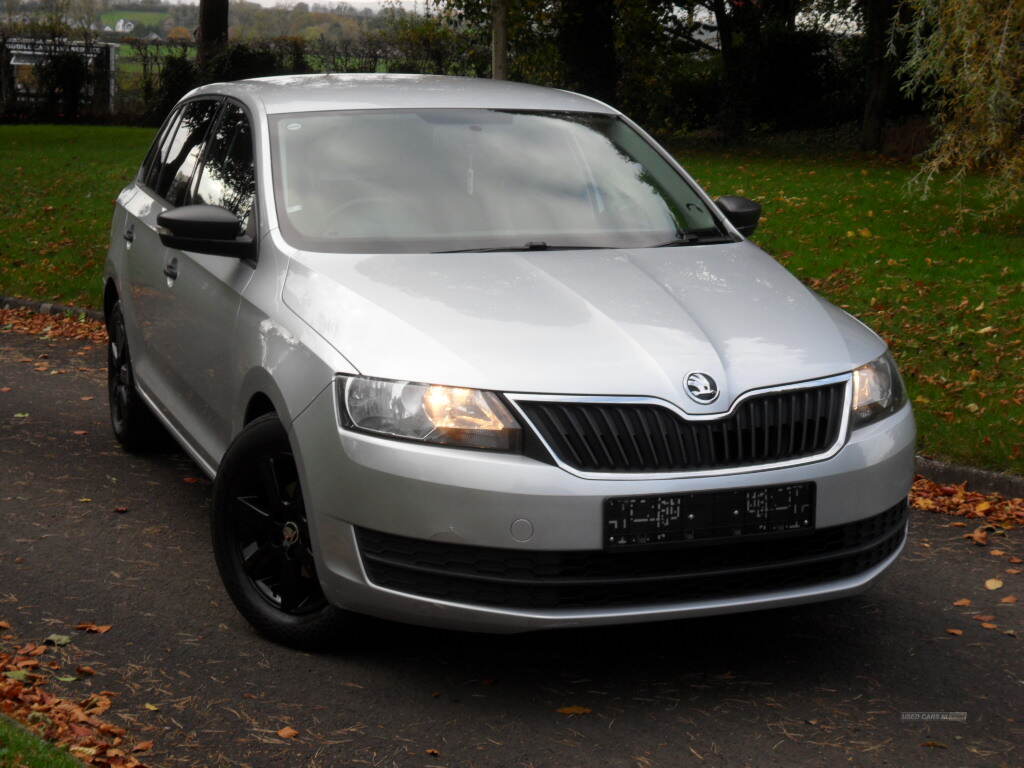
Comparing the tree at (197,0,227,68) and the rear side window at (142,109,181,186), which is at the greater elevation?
the tree at (197,0,227,68)

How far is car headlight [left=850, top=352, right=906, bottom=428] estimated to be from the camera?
445cm

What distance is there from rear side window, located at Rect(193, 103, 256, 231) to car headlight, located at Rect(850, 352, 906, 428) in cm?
234

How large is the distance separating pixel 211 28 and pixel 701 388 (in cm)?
3043

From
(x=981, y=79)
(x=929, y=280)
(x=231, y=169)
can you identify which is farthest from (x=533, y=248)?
(x=981, y=79)

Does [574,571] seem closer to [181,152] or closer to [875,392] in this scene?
[875,392]

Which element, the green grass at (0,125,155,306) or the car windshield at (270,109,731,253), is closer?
the car windshield at (270,109,731,253)

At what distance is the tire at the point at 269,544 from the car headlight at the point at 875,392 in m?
1.74

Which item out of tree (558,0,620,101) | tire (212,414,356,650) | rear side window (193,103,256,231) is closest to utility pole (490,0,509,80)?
tree (558,0,620,101)

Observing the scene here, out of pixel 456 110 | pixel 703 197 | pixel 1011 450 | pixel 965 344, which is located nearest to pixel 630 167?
pixel 703 197

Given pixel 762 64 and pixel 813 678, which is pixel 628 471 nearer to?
pixel 813 678

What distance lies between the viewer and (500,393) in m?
4.05

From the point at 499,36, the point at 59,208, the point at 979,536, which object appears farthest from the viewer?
the point at 59,208

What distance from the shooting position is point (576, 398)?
4.04m

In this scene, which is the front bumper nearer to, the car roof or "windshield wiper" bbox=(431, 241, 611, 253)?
"windshield wiper" bbox=(431, 241, 611, 253)
